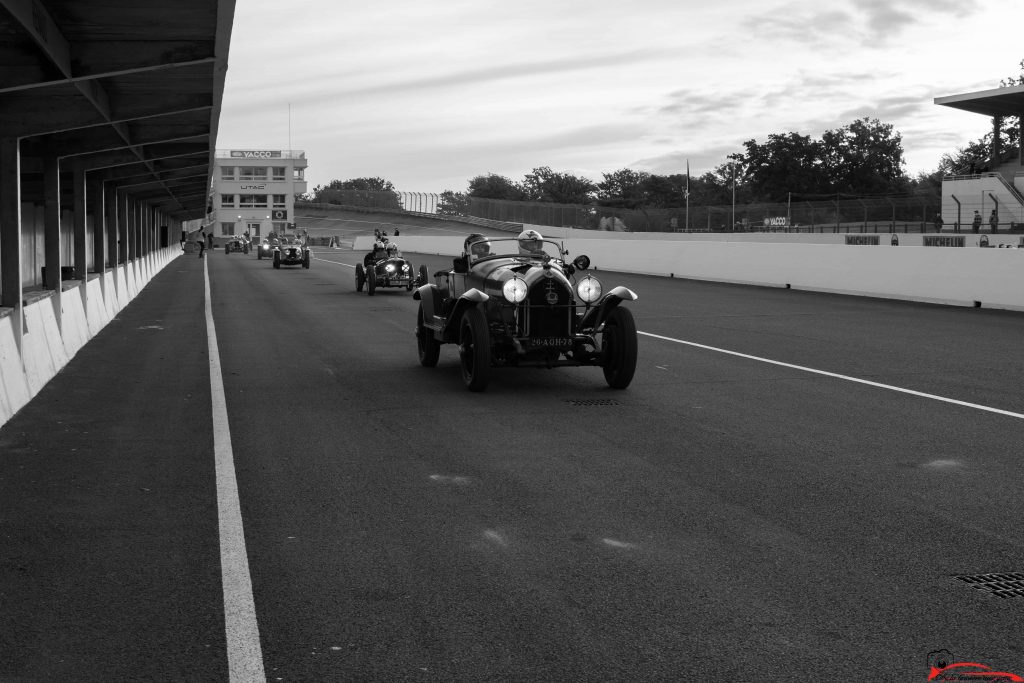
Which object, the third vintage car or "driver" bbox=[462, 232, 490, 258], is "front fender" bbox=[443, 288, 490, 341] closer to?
"driver" bbox=[462, 232, 490, 258]

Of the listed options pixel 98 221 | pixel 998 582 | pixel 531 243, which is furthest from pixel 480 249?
pixel 98 221

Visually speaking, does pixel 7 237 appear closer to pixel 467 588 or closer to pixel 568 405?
pixel 568 405

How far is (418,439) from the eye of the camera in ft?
28.1

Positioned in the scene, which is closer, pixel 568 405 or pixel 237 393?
pixel 568 405

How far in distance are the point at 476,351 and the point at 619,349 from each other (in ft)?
4.63

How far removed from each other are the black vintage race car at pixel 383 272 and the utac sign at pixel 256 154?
11572 centimetres

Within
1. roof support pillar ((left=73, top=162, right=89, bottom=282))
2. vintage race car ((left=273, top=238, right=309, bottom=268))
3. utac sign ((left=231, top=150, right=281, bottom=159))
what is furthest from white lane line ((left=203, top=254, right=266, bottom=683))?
utac sign ((left=231, top=150, right=281, bottom=159))

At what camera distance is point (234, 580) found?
16.8 feet

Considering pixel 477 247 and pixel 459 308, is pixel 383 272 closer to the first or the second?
pixel 477 247

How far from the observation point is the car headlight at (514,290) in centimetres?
1102

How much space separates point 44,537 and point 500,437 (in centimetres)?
363

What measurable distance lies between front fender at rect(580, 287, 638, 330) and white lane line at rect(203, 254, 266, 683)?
13.8ft

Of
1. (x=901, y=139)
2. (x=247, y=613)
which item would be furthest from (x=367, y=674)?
(x=901, y=139)

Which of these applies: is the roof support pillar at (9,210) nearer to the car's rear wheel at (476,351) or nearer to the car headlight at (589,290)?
the car's rear wheel at (476,351)
